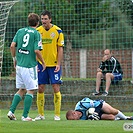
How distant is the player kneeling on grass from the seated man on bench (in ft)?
16.9

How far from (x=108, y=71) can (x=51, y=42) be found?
19.0ft

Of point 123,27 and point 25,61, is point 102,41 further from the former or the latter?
point 25,61

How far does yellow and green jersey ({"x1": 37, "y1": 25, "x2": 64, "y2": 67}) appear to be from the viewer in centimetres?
1412

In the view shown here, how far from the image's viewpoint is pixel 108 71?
19.7 m

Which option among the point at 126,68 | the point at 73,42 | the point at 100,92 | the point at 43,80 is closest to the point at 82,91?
the point at 100,92

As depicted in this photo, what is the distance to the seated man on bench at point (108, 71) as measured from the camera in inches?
762

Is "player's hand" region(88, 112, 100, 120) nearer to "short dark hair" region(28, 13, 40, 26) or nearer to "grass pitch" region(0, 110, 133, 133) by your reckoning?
"grass pitch" region(0, 110, 133, 133)

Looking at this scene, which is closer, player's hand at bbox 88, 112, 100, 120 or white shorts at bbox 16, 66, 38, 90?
white shorts at bbox 16, 66, 38, 90

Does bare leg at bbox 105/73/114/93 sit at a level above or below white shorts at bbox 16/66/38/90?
below

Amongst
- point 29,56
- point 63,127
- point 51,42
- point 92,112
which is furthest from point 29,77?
point 63,127

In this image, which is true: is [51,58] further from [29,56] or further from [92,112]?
[92,112]

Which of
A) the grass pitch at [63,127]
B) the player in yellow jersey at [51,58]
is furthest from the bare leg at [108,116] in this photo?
the grass pitch at [63,127]

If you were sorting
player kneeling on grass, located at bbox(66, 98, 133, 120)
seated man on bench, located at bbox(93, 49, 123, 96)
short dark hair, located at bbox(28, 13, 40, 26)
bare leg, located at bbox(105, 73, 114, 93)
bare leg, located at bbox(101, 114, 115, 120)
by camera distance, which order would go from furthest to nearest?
seated man on bench, located at bbox(93, 49, 123, 96) → bare leg, located at bbox(105, 73, 114, 93) → bare leg, located at bbox(101, 114, 115, 120) → player kneeling on grass, located at bbox(66, 98, 133, 120) → short dark hair, located at bbox(28, 13, 40, 26)

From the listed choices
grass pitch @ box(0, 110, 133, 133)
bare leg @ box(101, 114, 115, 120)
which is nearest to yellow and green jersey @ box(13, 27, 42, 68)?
grass pitch @ box(0, 110, 133, 133)
